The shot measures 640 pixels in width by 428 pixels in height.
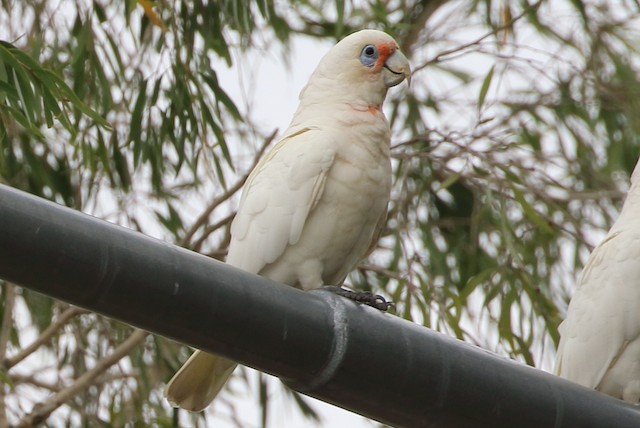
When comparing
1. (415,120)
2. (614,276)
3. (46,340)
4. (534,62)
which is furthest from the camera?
(415,120)

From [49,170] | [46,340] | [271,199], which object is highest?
[271,199]

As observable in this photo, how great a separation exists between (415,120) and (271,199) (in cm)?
246

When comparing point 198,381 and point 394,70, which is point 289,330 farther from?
point 394,70

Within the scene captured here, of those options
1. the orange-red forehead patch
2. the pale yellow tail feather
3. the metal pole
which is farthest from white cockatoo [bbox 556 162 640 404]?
the metal pole

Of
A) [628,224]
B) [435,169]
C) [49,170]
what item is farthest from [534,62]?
[49,170]

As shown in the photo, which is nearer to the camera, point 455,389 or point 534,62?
point 455,389

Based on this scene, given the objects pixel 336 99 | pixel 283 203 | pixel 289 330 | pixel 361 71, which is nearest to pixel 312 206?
pixel 283 203

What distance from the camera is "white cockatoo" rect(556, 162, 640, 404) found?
9.12 ft

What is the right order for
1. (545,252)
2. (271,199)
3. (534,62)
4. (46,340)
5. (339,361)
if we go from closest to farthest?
(339,361) < (271,199) < (46,340) < (534,62) < (545,252)

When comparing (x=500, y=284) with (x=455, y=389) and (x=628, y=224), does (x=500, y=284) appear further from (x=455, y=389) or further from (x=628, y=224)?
(x=455, y=389)

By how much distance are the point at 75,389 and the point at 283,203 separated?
1378 mm

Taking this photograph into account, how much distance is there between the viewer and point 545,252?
171 inches

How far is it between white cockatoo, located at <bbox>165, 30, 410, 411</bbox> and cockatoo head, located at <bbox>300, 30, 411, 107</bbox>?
0.07 metres

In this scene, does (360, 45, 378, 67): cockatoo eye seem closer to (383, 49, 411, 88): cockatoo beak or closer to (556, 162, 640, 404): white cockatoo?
(383, 49, 411, 88): cockatoo beak
